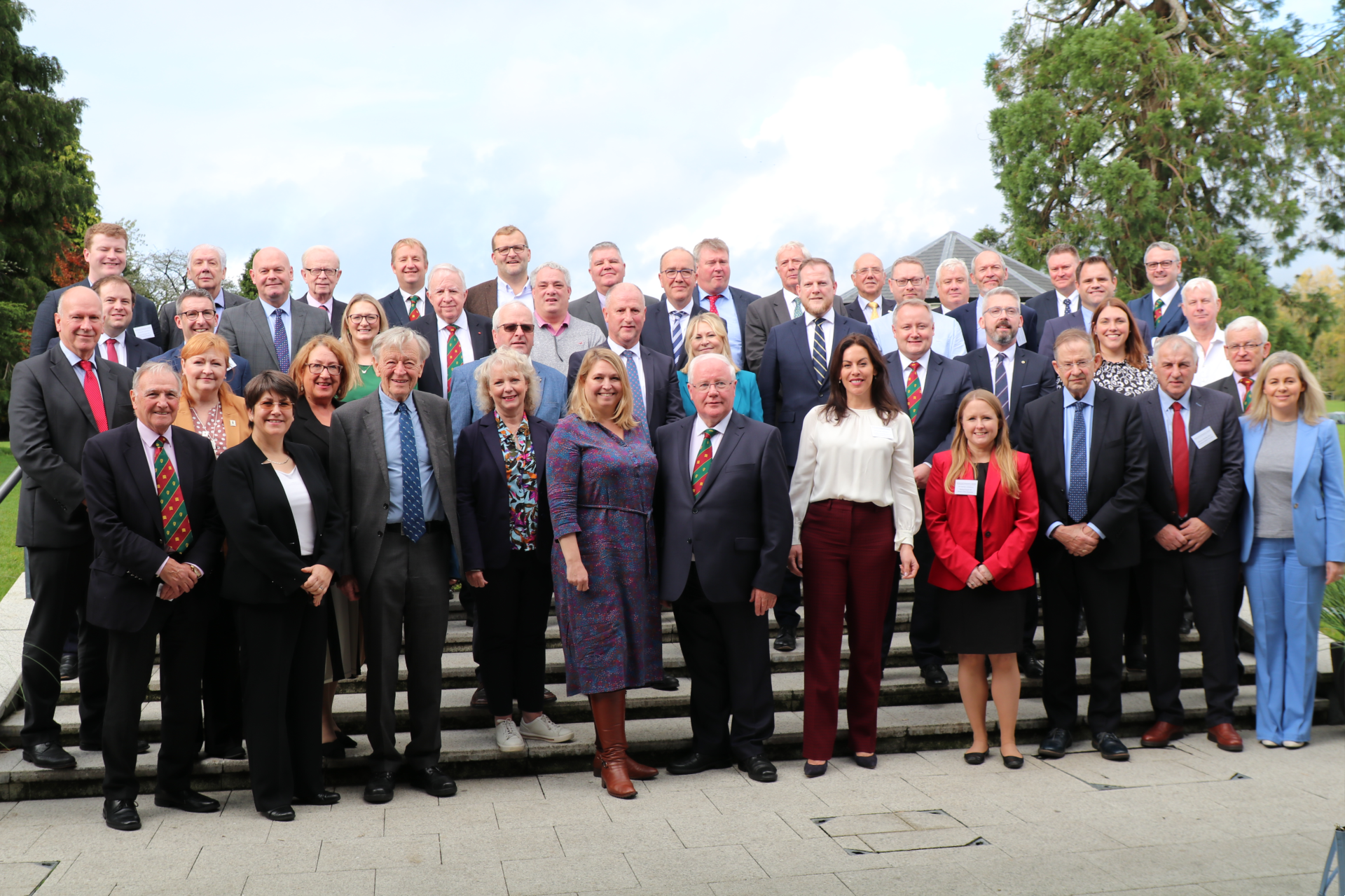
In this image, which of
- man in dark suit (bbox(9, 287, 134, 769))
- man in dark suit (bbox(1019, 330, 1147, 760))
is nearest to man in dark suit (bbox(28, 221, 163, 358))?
man in dark suit (bbox(9, 287, 134, 769))

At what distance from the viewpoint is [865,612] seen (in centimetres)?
542

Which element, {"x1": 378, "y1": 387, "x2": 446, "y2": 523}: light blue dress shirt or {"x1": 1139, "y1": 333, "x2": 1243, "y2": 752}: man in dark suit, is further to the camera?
{"x1": 1139, "y1": 333, "x2": 1243, "y2": 752}: man in dark suit

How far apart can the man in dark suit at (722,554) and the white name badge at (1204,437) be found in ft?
8.07

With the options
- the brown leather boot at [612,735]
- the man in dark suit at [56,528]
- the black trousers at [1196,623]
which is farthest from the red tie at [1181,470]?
the man in dark suit at [56,528]

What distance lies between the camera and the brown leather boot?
5.04 meters

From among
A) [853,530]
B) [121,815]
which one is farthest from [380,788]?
[853,530]

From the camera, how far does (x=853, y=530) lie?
17.7ft

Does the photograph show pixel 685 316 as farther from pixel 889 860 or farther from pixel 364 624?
pixel 889 860

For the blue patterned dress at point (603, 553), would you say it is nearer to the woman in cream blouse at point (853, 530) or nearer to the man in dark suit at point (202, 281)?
the woman in cream blouse at point (853, 530)

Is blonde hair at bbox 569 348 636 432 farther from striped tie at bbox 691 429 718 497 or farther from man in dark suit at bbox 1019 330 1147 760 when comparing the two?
man in dark suit at bbox 1019 330 1147 760

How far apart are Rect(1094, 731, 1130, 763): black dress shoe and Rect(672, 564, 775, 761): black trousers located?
5.89 ft

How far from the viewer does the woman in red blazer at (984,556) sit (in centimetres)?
544

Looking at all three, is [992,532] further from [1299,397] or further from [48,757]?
[48,757]

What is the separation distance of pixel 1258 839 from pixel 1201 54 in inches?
797
